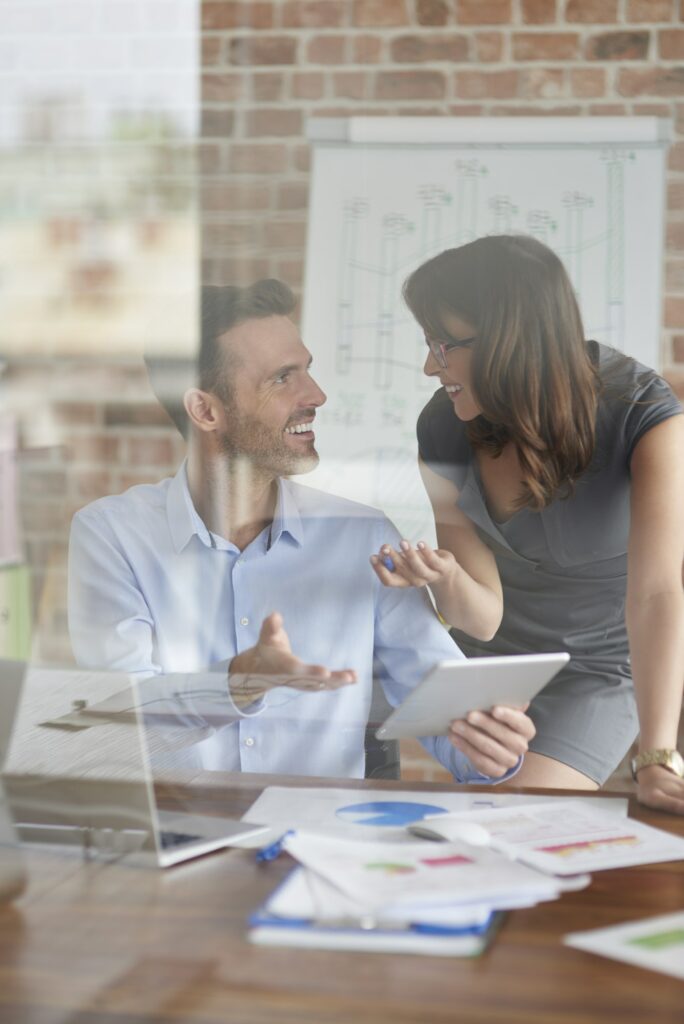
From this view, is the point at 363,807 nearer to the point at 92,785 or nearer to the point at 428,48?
the point at 92,785

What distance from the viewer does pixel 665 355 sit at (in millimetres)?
1944

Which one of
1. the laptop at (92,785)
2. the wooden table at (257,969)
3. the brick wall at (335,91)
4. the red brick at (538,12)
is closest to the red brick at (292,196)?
the brick wall at (335,91)

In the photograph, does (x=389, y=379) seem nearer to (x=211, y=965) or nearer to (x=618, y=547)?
(x=618, y=547)

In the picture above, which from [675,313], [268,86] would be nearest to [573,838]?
[675,313]

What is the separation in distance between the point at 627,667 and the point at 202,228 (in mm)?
990

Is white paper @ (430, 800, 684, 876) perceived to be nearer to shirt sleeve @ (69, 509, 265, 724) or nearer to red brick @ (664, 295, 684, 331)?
shirt sleeve @ (69, 509, 265, 724)

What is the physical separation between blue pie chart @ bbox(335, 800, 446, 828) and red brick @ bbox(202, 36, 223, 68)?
1.30 metres

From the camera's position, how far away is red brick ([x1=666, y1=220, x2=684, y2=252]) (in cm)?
199

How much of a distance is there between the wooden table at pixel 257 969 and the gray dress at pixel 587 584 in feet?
2.33

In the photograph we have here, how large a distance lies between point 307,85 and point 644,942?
1543 millimetres

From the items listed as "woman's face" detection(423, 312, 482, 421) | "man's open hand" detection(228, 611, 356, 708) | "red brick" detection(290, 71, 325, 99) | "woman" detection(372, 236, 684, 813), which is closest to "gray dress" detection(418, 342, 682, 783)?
"woman" detection(372, 236, 684, 813)

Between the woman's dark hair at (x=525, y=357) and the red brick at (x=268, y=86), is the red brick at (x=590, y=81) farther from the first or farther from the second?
the red brick at (x=268, y=86)

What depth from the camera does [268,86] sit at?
6.66 feet

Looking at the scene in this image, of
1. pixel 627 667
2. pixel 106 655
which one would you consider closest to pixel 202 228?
pixel 106 655
